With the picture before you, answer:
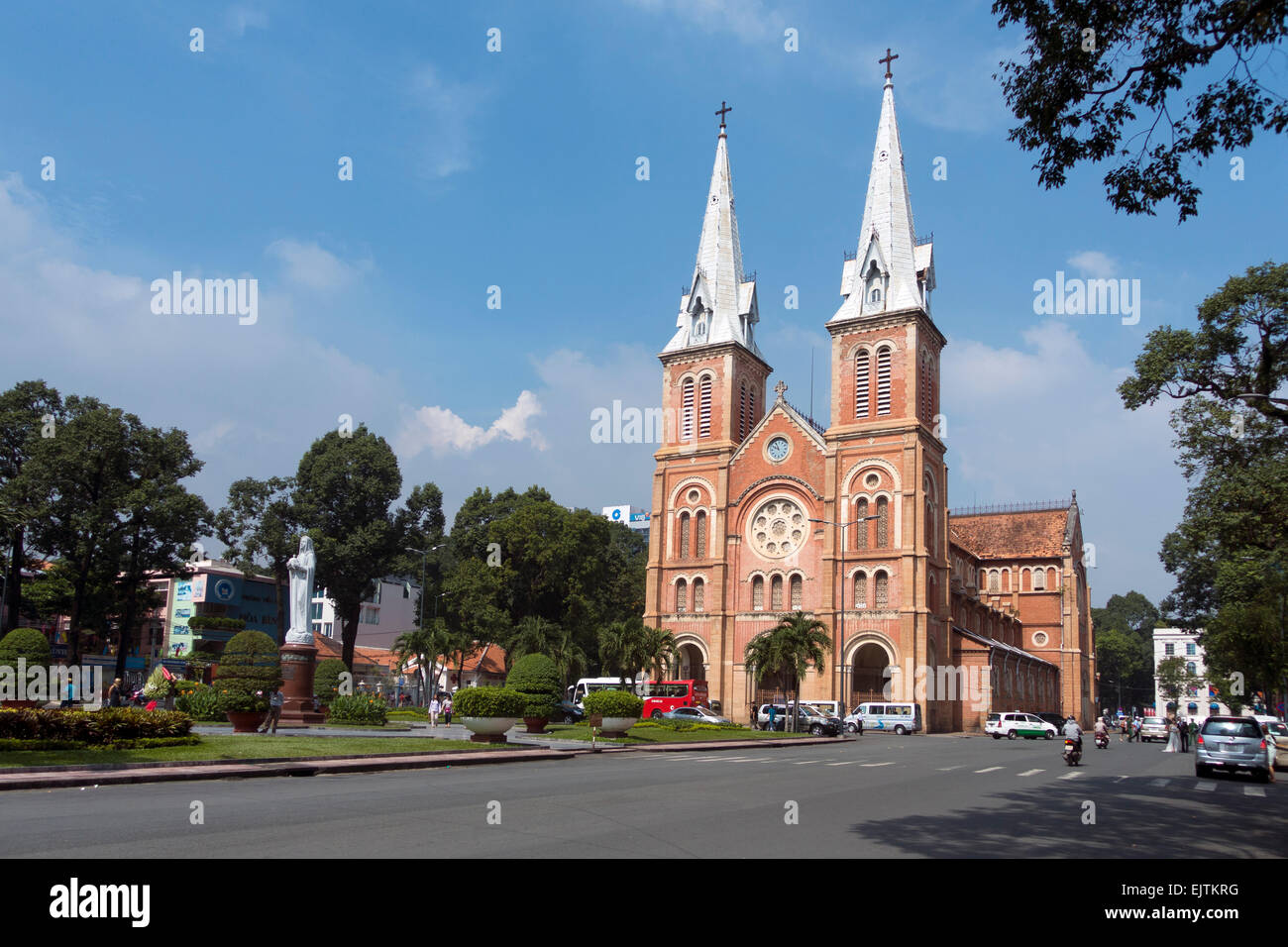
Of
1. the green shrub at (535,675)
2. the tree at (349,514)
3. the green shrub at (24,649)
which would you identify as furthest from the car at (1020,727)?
the green shrub at (24,649)

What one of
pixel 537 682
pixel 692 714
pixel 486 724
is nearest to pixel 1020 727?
pixel 692 714

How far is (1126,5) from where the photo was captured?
1083 centimetres

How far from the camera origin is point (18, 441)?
4997 cm

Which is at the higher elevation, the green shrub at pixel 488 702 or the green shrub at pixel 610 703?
the green shrub at pixel 488 702

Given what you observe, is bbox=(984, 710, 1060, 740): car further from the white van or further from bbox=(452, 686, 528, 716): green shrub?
bbox=(452, 686, 528, 716): green shrub

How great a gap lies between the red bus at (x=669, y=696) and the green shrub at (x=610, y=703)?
1395cm

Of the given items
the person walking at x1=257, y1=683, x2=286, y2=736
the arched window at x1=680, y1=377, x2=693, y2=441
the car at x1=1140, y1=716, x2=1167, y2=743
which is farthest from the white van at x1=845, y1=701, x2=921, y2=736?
the person walking at x1=257, y1=683, x2=286, y2=736

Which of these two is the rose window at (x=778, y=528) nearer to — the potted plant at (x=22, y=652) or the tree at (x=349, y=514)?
the tree at (x=349, y=514)

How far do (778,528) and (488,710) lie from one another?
3442cm

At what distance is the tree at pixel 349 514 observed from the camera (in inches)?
2298

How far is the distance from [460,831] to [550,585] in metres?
55.2

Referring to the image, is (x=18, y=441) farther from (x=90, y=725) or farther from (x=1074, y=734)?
(x=1074, y=734)
